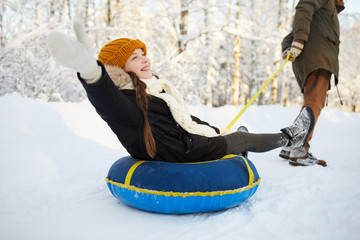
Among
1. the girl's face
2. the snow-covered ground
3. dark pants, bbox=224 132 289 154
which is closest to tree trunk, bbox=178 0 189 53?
the snow-covered ground

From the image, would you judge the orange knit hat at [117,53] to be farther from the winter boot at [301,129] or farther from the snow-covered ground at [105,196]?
the winter boot at [301,129]

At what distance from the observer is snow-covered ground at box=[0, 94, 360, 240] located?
58.1 inches

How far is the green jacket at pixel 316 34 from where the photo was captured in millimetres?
2842

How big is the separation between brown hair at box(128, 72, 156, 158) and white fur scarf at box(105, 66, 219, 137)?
0.06 m

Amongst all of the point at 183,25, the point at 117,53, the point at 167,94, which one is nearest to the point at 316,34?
the point at 167,94

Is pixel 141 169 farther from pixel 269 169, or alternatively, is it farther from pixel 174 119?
pixel 269 169

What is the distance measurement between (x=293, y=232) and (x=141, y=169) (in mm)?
967

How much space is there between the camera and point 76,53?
1184 millimetres

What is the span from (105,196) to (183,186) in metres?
0.80

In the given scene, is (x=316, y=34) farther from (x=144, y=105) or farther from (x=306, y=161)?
(x=144, y=105)

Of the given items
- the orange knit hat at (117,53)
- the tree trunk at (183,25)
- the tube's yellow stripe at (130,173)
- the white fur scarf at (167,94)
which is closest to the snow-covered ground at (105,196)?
the tube's yellow stripe at (130,173)

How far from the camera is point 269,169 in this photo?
A: 110 inches

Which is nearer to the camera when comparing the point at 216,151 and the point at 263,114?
the point at 216,151

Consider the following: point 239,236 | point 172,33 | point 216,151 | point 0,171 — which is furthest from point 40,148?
point 172,33
